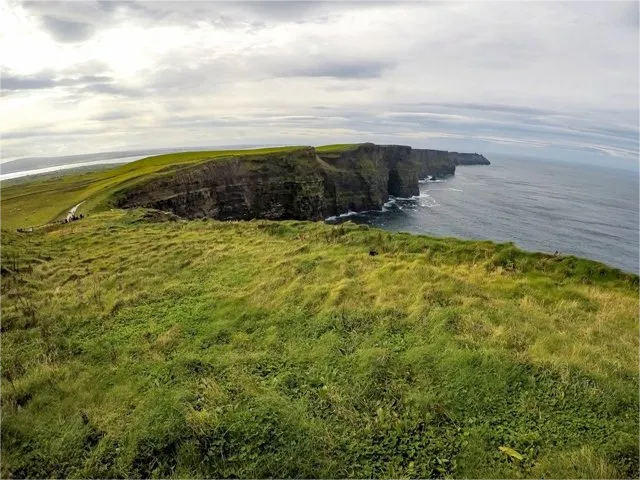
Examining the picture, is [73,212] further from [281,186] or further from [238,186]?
[281,186]

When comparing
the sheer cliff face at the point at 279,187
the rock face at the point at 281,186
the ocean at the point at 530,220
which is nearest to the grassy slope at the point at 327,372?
the ocean at the point at 530,220

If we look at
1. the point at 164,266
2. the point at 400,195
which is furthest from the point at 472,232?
the point at 164,266

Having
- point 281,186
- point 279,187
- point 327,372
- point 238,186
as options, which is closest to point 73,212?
point 238,186

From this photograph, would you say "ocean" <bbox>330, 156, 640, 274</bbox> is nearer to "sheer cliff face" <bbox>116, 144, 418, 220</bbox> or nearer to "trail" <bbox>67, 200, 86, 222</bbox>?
"sheer cliff face" <bbox>116, 144, 418, 220</bbox>

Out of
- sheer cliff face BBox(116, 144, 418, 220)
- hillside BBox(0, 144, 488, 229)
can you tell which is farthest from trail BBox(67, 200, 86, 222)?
sheer cliff face BBox(116, 144, 418, 220)

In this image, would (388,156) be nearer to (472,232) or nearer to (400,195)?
(400,195)

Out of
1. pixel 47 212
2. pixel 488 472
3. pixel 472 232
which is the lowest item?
pixel 472 232
